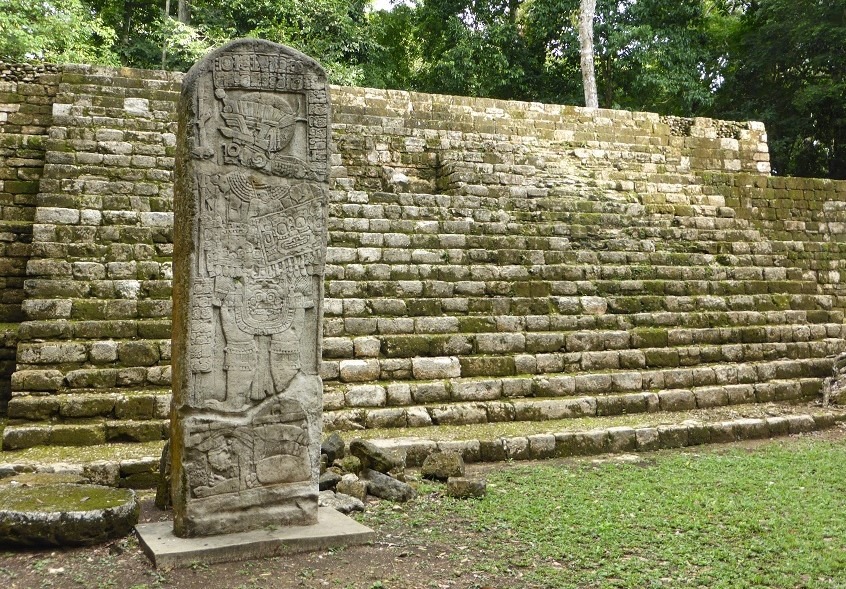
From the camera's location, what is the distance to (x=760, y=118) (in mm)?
18922

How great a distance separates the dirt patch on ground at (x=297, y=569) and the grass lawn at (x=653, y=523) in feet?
0.20

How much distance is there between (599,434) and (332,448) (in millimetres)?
2678

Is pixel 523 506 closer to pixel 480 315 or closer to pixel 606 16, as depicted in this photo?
pixel 480 315

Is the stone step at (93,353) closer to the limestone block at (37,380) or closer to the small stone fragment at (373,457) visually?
the limestone block at (37,380)

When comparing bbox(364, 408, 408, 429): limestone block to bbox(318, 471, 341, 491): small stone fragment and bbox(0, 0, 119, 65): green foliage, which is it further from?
bbox(0, 0, 119, 65): green foliage

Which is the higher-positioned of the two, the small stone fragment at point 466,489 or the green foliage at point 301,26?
the green foliage at point 301,26

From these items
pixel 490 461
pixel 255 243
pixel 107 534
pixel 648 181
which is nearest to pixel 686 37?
pixel 648 181

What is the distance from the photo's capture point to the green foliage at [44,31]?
13.1 meters

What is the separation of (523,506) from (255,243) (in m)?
2.50

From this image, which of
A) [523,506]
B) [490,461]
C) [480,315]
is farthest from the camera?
[480,315]

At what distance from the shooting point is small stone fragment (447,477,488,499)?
515cm

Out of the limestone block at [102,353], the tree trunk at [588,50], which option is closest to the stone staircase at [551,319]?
the limestone block at [102,353]

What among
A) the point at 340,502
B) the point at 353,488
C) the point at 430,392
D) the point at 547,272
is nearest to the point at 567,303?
the point at 547,272

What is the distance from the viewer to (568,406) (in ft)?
24.2
